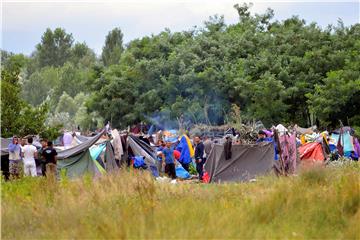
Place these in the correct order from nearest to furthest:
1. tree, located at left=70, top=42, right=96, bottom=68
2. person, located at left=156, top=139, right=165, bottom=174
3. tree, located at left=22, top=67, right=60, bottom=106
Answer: person, located at left=156, top=139, right=165, bottom=174 < tree, located at left=22, top=67, right=60, bottom=106 < tree, located at left=70, top=42, right=96, bottom=68

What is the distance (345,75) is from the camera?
36.9m

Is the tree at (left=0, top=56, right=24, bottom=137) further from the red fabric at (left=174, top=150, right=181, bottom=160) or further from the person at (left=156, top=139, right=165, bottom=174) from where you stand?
the red fabric at (left=174, top=150, right=181, bottom=160)

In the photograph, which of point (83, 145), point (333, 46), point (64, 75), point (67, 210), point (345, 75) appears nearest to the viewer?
point (67, 210)

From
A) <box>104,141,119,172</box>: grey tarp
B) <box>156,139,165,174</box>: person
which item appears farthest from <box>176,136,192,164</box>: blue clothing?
<box>104,141,119,172</box>: grey tarp

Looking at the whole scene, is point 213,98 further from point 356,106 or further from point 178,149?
point 178,149

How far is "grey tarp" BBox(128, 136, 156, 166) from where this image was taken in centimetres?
2375

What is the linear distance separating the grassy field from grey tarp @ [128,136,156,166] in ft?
33.9

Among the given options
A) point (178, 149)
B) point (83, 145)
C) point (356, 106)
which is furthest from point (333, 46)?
point (83, 145)

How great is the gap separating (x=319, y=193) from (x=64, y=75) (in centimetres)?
8023

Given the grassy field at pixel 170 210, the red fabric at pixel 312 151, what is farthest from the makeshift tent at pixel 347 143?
the grassy field at pixel 170 210

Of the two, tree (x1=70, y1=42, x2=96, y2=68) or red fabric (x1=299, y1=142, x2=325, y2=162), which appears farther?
tree (x1=70, y1=42, x2=96, y2=68)

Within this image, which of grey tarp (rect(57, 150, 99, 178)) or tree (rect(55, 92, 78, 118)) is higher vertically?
tree (rect(55, 92, 78, 118))

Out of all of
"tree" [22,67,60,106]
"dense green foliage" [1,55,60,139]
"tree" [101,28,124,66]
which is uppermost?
"tree" [101,28,124,66]

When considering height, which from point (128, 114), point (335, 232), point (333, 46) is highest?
point (333, 46)
